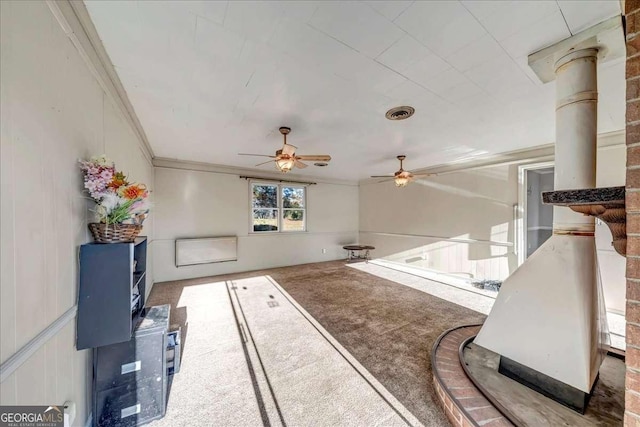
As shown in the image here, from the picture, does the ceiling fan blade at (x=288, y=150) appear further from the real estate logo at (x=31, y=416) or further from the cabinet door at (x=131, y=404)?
the real estate logo at (x=31, y=416)

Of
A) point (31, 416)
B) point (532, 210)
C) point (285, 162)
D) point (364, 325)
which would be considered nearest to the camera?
point (31, 416)

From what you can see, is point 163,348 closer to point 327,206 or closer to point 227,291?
point 227,291

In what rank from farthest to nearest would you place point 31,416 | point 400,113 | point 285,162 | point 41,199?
point 285,162
point 400,113
point 41,199
point 31,416

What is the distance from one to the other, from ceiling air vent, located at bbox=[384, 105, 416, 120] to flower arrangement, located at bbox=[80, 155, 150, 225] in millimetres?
2550

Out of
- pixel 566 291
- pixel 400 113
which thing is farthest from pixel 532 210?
pixel 566 291

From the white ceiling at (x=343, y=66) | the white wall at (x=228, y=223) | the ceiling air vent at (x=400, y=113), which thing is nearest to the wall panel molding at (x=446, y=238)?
the white wall at (x=228, y=223)

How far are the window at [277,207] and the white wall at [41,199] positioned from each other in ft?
14.8

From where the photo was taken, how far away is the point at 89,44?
157 centimetres

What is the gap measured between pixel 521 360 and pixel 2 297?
2.80 metres

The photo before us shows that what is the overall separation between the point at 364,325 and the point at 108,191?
2918mm

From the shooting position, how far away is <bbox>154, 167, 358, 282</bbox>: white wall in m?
4.90

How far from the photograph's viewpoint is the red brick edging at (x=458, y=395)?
1.42 meters

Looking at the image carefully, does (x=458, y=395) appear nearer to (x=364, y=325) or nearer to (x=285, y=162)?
(x=364, y=325)

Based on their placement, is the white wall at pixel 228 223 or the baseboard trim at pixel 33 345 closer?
the baseboard trim at pixel 33 345
